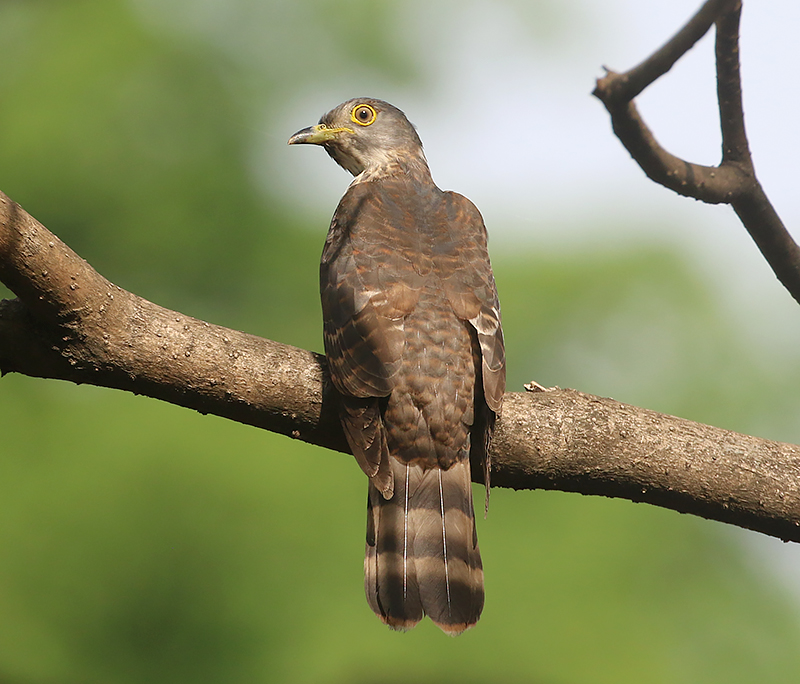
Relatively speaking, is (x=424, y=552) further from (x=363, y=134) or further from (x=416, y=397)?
(x=363, y=134)

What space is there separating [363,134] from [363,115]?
0.12 m

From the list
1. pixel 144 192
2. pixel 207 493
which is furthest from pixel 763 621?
pixel 144 192

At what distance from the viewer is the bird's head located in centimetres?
476

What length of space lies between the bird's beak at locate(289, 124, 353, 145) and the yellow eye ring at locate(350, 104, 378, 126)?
0.23 feet

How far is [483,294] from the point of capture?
3.52m

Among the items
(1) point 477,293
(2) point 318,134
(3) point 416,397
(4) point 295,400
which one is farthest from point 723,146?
(2) point 318,134

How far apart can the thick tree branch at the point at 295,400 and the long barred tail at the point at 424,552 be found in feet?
0.69

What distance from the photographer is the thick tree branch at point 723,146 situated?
2631 mm

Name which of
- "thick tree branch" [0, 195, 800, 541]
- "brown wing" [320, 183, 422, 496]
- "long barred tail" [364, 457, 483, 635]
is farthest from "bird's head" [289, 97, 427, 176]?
"long barred tail" [364, 457, 483, 635]

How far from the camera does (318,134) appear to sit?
188 inches

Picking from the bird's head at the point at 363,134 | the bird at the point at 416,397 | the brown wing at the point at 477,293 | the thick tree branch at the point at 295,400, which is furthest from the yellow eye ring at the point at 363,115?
the thick tree branch at the point at 295,400

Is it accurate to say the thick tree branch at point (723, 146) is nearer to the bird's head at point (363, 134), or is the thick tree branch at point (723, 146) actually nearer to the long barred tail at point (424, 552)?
the long barred tail at point (424, 552)

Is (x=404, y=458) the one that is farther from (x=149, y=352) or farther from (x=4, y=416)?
(x=4, y=416)

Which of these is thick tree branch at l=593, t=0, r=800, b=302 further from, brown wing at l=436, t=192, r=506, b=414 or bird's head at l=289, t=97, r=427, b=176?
bird's head at l=289, t=97, r=427, b=176
